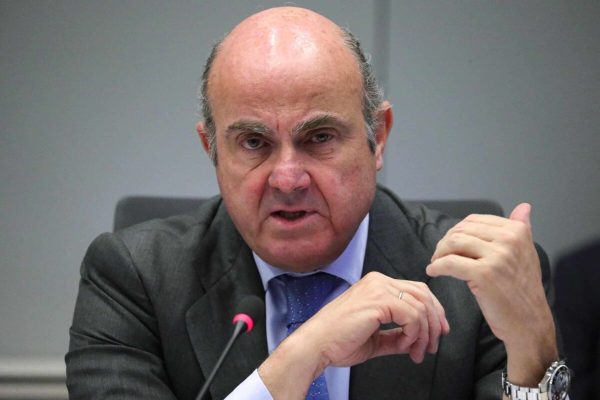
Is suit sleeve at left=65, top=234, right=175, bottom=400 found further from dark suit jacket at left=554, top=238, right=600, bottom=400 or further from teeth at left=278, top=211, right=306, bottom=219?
dark suit jacket at left=554, top=238, right=600, bottom=400

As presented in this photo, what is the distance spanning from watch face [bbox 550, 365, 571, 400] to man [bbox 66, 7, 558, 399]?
3cm

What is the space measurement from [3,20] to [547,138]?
1.94m

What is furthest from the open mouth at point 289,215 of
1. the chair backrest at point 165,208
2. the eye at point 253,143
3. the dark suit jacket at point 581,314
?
the dark suit jacket at point 581,314

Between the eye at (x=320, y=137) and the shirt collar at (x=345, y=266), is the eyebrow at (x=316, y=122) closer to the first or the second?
the eye at (x=320, y=137)

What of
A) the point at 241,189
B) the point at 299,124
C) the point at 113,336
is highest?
the point at 299,124

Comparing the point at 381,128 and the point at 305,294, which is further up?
the point at 381,128

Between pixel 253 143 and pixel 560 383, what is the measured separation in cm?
68

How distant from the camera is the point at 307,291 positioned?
1.66m

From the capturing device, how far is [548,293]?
170 cm

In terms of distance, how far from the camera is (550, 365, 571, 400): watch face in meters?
1.37

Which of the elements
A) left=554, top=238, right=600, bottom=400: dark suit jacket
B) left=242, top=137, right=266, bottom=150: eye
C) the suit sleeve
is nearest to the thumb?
left=242, top=137, right=266, bottom=150: eye

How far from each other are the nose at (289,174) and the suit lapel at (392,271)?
319 mm

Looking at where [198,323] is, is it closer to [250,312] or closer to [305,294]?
[305,294]

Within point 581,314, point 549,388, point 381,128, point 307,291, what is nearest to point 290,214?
point 307,291
